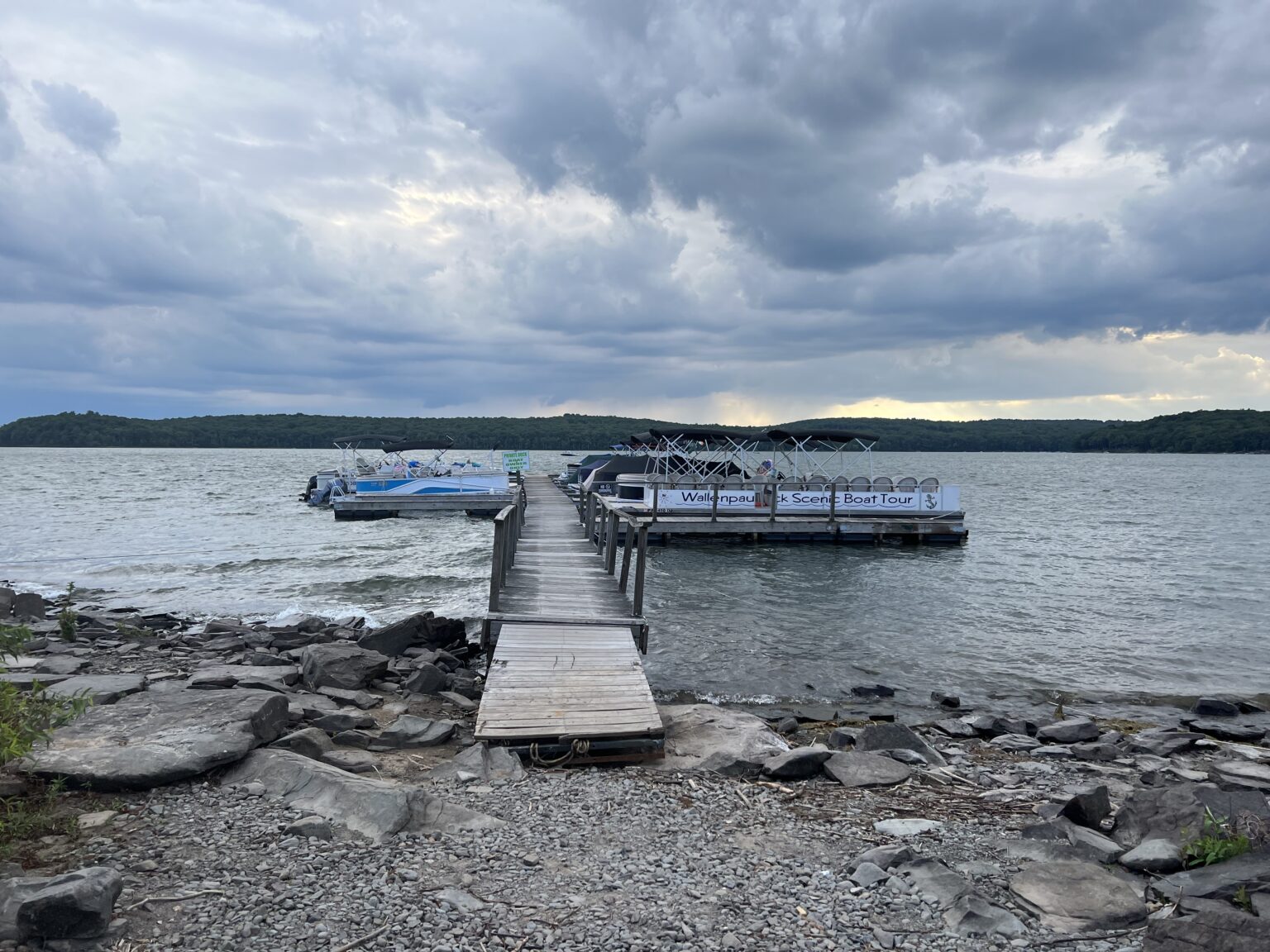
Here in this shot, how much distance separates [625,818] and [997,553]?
26199mm

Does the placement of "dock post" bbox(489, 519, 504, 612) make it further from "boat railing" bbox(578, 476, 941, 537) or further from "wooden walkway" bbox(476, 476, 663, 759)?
"boat railing" bbox(578, 476, 941, 537)

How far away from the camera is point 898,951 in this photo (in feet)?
13.1

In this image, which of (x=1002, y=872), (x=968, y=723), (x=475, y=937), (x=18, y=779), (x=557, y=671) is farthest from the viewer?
(x=968, y=723)

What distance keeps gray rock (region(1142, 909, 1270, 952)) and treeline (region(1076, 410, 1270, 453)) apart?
191 m

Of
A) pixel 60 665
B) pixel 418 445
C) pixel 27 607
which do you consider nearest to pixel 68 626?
pixel 27 607

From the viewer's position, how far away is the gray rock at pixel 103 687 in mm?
6896

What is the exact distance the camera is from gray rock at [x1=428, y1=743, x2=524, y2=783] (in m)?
6.37

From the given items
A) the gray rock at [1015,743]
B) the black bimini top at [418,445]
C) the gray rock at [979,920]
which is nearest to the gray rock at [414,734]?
the gray rock at [979,920]

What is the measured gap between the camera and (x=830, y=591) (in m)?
20.4

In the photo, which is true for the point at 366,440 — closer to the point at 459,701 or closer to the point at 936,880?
the point at 459,701

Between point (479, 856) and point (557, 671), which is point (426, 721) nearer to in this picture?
point (557, 671)

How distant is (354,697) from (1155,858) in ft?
24.6

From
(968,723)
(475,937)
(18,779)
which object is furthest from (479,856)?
(968,723)

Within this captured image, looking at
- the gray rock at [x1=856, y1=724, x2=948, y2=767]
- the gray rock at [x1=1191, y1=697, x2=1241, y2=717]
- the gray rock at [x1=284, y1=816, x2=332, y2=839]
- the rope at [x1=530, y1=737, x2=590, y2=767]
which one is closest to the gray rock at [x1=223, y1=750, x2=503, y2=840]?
the gray rock at [x1=284, y1=816, x2=332, y2=839]
